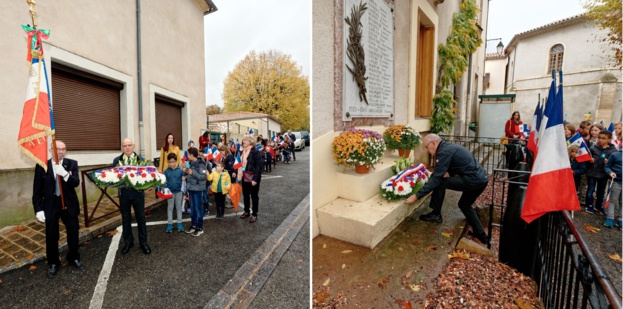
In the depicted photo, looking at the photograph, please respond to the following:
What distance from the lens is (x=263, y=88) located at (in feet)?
25.6

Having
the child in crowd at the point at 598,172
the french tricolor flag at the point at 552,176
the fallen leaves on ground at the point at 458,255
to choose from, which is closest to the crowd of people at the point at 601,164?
the child in crowd at the point at 598,172

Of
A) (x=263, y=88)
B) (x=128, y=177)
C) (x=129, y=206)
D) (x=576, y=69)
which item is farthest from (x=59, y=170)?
(x=263, y=88)

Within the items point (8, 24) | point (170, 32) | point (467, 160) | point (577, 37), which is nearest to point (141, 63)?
point (170, 32)

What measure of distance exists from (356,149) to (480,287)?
1.66m

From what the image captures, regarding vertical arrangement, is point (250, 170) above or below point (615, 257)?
above

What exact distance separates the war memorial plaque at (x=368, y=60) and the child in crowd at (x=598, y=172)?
3.54 meters

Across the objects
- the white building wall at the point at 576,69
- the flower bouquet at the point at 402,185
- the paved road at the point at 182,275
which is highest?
the white building wall at the point at 576,69

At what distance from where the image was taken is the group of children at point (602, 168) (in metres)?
4.06

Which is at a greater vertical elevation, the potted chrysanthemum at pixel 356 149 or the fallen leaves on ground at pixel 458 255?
the potted chrysanthemum at pixel 356 149

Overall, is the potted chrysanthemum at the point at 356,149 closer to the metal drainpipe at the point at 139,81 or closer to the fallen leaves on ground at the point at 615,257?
the fallen leaves on ground at the point at 615,257

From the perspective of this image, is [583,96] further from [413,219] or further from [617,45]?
[413,219]

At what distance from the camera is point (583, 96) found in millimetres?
2281

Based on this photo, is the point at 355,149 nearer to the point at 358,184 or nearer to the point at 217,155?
the point at 358,184

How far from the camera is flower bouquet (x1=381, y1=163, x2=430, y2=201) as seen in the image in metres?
3.30
